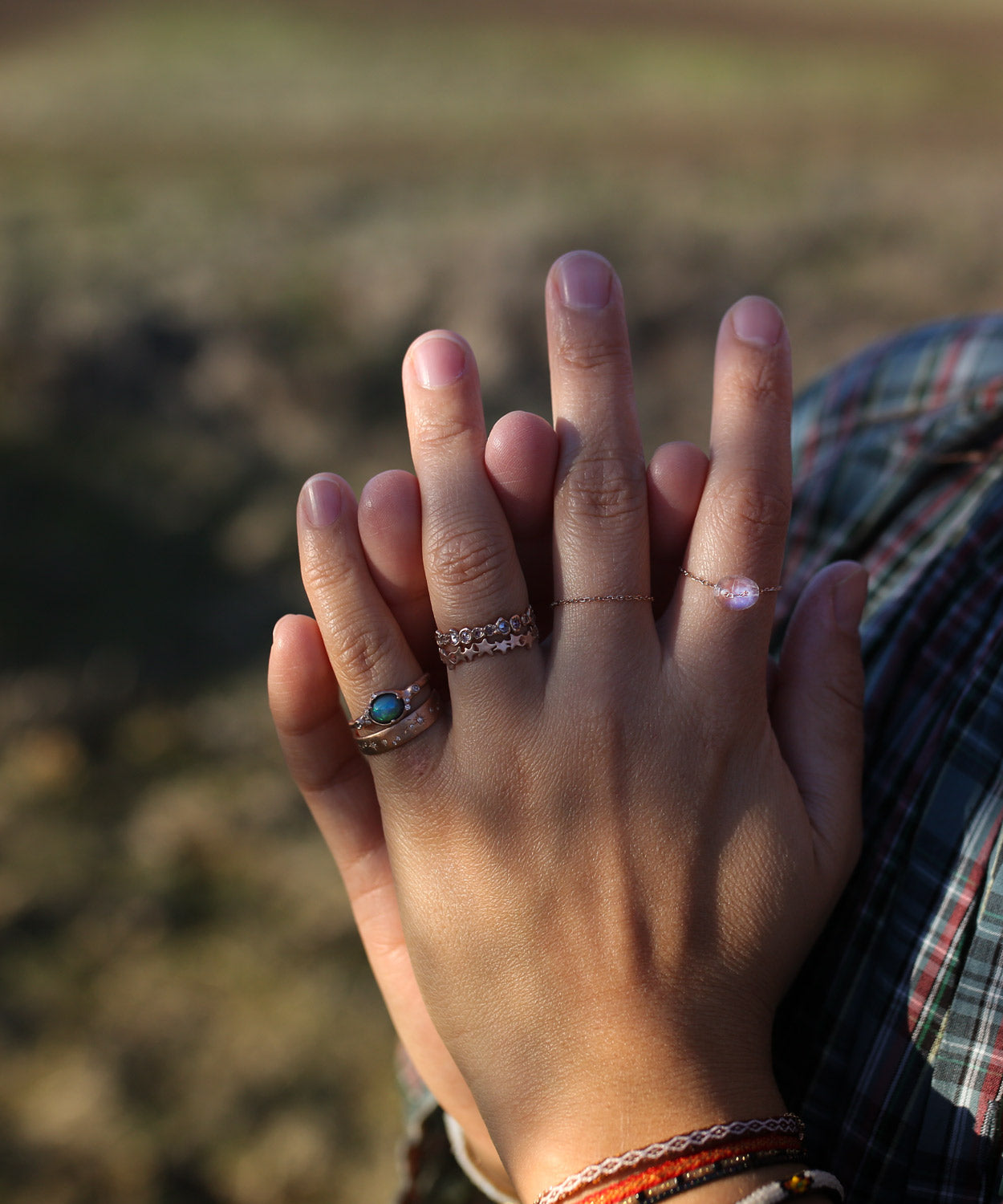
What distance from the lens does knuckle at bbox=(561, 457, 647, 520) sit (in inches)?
40.6

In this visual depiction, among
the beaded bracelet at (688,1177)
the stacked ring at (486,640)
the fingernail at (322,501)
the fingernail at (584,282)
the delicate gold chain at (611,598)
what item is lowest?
the beaded bracelet at (688,1177)

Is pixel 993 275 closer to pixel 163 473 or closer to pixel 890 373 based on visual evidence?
pixel 890 373

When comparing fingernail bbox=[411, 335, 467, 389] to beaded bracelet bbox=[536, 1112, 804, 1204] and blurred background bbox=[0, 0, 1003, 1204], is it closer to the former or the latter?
beaded bracelet bbox=[536, 1112, 804, 1204]

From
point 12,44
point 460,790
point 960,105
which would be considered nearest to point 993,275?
point 960,105

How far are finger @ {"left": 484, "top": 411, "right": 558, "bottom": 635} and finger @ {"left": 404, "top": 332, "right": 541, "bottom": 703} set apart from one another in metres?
0.02

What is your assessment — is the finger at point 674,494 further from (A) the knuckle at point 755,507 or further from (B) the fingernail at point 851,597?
(B) the fingernail at point 851,597

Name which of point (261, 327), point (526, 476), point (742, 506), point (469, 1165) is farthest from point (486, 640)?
point (261, 327)

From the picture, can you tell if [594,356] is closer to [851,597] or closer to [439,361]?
[439,361]

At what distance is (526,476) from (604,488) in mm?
89

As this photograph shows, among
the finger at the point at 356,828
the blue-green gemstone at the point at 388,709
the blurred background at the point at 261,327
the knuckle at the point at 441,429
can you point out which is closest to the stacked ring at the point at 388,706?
the blue-green gemstone at the point at 388,709

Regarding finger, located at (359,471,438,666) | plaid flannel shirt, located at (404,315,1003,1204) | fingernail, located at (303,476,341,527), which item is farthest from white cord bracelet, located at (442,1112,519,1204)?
fingernail, located at (303,476,341,527)

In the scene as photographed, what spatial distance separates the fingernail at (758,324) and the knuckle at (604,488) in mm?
194

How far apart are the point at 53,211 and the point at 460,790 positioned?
542cm

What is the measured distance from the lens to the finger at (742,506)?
100cm
